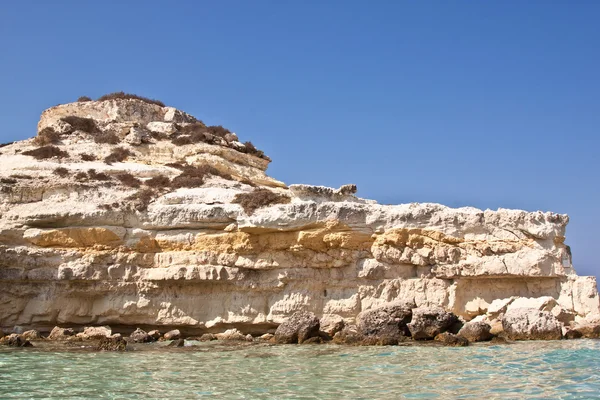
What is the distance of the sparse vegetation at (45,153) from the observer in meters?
24.3

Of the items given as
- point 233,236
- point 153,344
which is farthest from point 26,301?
point 233,236

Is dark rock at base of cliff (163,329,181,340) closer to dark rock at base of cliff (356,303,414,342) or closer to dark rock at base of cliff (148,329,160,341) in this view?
dark rock at base of cliff (148,329,160,341)

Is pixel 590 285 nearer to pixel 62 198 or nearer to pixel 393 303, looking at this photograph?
pixel 393 303

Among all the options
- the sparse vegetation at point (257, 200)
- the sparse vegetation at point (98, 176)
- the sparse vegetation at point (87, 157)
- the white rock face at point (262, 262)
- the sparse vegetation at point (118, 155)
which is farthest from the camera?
the sparse vegetation at point (118, 155)

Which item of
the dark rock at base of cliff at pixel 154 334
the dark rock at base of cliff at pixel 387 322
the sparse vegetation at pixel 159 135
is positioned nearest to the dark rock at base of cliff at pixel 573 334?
the dark rock at base of cliff at pixel 387 322

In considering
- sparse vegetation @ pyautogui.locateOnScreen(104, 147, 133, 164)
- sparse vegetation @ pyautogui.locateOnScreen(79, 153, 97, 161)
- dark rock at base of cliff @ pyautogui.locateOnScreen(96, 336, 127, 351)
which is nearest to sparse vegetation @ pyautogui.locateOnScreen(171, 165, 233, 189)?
sparse vegetation @ pyautogui.locateOnScreen(104, 147, 133, 164)

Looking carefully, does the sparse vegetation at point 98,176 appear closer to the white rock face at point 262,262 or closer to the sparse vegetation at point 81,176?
the sparse vegetation at point 81,176

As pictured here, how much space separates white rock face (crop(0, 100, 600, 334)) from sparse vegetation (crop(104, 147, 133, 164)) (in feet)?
19.3

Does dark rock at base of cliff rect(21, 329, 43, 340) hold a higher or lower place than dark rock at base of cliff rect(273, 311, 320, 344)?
lower

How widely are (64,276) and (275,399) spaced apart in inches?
479

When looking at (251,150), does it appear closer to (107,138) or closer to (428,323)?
(107,138)

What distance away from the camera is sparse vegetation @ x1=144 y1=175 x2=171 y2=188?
21.9 m

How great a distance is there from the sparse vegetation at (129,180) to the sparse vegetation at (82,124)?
7.35m

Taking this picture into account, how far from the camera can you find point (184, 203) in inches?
793
